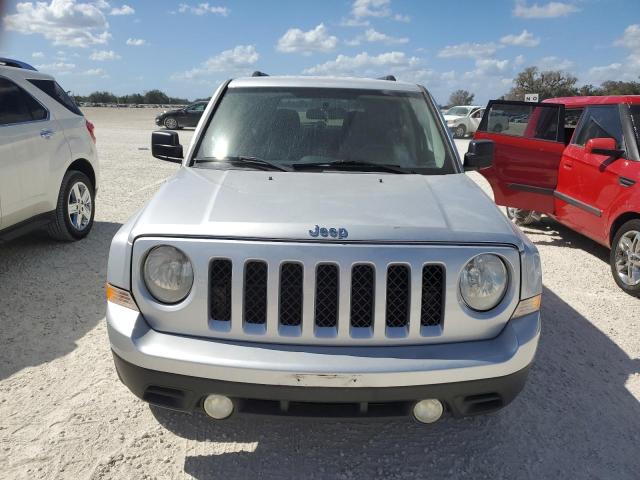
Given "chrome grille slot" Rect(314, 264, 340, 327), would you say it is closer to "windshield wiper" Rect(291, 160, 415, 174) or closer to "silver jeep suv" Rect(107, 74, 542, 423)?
"silver jeep suv" Rect(107, 74, 542, 423)

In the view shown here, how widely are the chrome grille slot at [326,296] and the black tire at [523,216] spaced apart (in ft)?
19.0

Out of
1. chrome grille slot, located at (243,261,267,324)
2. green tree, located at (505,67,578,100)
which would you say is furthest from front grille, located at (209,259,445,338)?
green tree, located at (505,67,578,100)

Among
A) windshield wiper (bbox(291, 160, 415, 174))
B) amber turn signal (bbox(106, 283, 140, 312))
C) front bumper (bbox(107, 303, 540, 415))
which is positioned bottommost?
front bumper (bbox(107, 303, 540, 415))

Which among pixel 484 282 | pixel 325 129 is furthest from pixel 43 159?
pixel 484 282

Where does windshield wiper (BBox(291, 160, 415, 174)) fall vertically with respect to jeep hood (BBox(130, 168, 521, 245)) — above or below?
above

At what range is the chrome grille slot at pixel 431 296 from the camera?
2.24 metres

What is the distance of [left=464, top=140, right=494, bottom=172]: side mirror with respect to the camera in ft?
12.8

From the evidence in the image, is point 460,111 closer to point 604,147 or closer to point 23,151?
point 604,147

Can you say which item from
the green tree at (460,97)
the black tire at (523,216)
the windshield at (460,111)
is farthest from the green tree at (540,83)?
the black tire at (523,216)

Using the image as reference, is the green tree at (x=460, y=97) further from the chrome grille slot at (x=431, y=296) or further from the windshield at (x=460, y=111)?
the chrome grille slot at (x=431, y=296)

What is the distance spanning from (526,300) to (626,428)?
1211 millimetres

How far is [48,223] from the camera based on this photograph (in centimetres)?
550

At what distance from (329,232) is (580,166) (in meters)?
4.63

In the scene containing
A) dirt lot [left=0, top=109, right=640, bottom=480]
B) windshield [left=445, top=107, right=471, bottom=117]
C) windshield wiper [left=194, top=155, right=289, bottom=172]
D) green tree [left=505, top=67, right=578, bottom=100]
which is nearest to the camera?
dirt lot [left=0, top=109, right=640, bottom=480]
